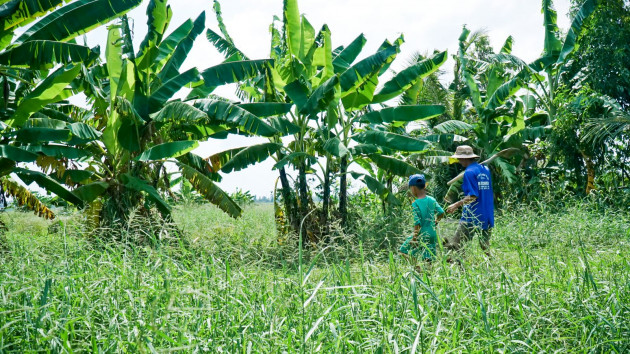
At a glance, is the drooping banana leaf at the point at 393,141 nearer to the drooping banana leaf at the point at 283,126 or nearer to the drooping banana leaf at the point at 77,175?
the drooping banana leaf at the point at 283,126

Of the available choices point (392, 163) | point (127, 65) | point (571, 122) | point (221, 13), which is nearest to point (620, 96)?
point (571, 122)

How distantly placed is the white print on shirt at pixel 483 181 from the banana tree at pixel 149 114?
13.5 ft

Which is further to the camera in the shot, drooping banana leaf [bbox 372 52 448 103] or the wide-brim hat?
drooping banana leaf [bbox 372 52 448 103]

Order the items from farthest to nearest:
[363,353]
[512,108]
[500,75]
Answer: [512,108], [500,75], [363,353]

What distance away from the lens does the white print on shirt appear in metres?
6.63

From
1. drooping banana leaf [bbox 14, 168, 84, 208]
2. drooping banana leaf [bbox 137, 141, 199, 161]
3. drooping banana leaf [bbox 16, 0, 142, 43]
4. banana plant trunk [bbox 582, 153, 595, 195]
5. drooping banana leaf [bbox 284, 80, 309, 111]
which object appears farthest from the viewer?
banana plant trunk [bbox 582, 153, 595, 195]

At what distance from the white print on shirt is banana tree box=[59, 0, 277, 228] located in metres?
4.12

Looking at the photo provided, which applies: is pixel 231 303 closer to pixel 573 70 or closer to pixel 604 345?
pixel 604 345

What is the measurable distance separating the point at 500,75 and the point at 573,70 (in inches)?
98.9

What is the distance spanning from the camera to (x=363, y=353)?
307 centimetres

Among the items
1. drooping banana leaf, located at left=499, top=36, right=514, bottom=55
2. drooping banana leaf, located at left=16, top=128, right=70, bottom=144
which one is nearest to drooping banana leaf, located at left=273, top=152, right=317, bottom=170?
drooping banana leaf, located at left=16, top=128, right=70, bottom=144

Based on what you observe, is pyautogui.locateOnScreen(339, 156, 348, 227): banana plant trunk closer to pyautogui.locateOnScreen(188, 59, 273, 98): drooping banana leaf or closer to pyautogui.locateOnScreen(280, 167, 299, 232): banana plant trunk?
pyautogui.locateOnScreen(280, 167, 299, 232): banana plant trunk

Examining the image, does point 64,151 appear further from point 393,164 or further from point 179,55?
point 393,164

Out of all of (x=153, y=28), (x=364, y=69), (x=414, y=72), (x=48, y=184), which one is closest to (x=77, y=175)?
(x=48, y=184)
